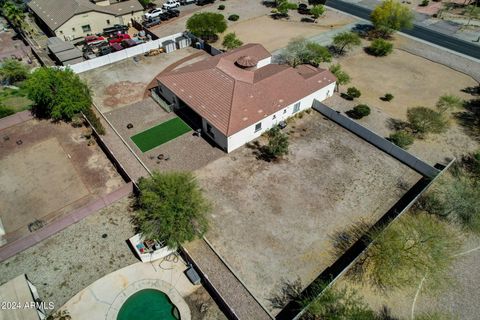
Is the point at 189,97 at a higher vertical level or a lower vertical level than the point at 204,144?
higher

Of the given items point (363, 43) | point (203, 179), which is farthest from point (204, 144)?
point (363, 43)

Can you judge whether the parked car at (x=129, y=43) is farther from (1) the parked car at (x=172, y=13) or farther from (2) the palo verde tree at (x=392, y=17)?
(2) the palo verde tree at (x=392, y=17)

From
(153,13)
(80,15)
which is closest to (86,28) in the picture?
(80,15)

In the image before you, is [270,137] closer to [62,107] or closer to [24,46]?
[62,107]

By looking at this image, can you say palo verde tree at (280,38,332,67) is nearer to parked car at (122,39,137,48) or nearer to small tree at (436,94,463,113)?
small tree at (436,94,463,113)

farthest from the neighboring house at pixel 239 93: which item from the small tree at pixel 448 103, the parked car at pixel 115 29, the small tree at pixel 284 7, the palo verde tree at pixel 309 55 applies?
the small tree at pixel 284 7

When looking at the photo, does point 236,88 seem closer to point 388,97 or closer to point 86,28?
point 388,97
